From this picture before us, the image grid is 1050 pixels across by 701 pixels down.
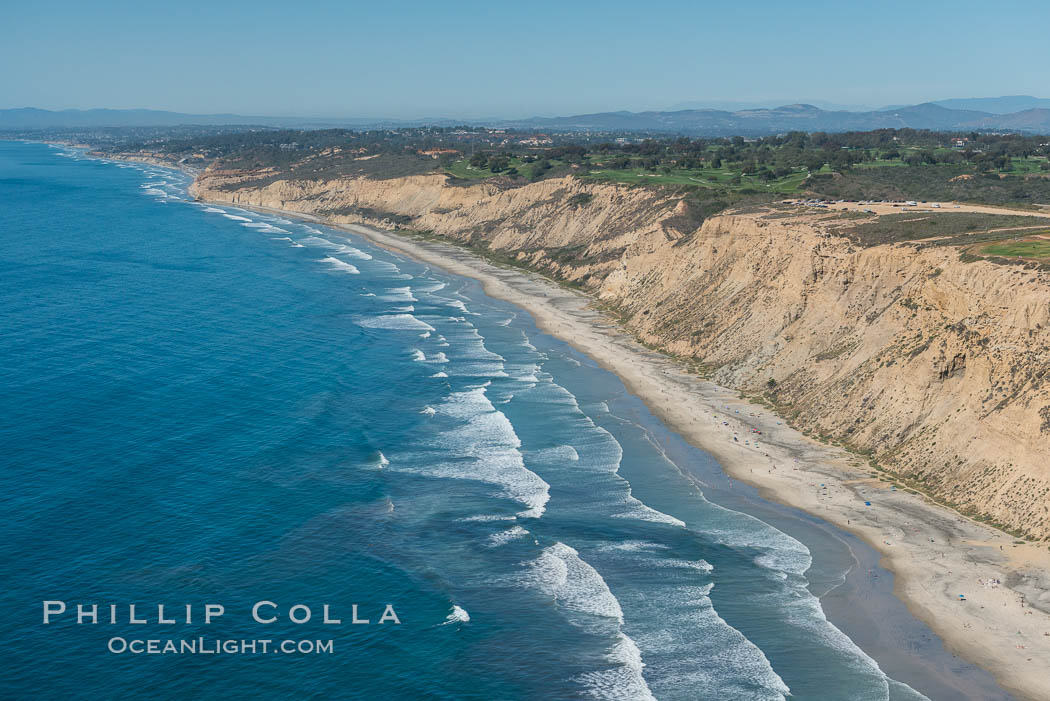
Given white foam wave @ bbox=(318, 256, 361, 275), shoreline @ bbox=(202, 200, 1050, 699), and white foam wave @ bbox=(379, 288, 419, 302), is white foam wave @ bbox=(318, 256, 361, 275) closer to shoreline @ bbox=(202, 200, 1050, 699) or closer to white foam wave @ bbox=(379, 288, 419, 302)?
white foam wave @ bbox=(379, 288, 419, 302)

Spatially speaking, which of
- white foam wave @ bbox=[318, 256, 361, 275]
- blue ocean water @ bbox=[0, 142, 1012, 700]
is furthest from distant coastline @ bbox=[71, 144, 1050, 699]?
white foam wave @ bbox=[318, 256, 361, 275]

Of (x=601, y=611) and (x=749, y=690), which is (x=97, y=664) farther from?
(x=749, y=690)

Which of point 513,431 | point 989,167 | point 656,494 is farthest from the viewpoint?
point 989,167

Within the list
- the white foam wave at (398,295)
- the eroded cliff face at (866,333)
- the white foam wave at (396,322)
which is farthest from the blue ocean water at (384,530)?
the white foam wave at (398,295)

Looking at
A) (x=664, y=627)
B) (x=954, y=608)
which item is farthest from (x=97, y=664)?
(x=954, y=608)

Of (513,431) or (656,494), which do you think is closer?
(656,494)

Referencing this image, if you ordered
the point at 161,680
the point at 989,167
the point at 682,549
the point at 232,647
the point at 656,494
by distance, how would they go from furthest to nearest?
the point at 989,167
the point at 656,494
the point at 682,549
the point at 232,647
the point at 161,680

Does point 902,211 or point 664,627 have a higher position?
point 902,211
